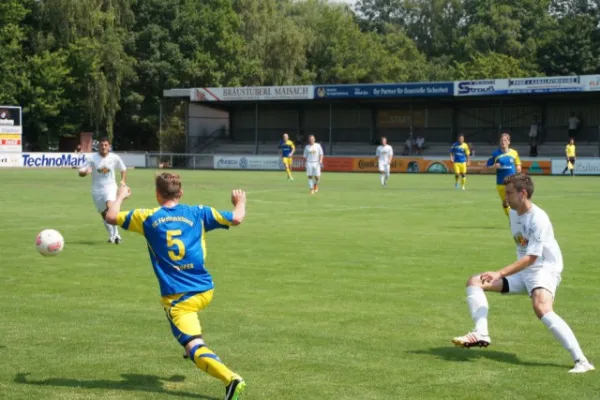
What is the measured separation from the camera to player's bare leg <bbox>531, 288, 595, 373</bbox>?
25.8 feet

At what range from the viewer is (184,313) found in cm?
737

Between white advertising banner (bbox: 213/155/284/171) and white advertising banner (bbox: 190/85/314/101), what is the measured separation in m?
4.62

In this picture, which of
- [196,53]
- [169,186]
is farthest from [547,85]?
[169,186]

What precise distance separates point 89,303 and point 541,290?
5425mm

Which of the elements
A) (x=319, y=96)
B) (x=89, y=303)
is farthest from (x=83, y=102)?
(x=89, y=303)

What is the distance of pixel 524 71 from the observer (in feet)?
290

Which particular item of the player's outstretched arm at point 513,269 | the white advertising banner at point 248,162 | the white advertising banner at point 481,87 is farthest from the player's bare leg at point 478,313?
the white advertising banner at point 248,162

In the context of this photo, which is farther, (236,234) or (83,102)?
(83,102)

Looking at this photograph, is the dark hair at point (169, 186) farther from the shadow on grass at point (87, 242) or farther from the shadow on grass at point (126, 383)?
the shadow on grass at point (87, 242)

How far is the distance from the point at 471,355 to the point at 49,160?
198 ft

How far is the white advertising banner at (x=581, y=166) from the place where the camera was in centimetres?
5278

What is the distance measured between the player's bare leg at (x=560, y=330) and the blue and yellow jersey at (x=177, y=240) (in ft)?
8.86

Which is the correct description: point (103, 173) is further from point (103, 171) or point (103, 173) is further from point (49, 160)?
point (49, 160)

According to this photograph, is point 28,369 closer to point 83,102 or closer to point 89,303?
point 89,303
